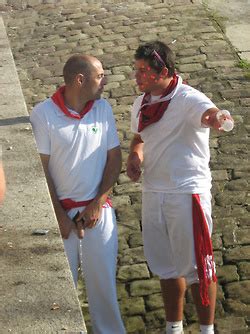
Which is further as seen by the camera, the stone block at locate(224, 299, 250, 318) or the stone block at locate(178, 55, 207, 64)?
the stone block at locate(178, 55, 207, 64)

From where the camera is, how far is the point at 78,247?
5.77 metres

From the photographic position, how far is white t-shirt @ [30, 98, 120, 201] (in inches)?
225

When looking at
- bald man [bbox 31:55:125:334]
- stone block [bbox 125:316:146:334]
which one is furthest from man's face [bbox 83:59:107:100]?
stone block [bbox 125:316:146:334]

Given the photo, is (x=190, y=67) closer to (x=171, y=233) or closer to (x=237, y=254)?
(x=237, y=254)

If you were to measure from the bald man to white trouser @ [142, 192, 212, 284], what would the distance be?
0.25 m

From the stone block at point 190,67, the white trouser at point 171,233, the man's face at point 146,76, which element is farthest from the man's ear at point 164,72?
the stone block at point 190,67

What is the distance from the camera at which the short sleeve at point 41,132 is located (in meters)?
5.79

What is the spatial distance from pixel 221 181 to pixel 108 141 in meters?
2.80

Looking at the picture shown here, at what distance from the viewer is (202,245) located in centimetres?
570

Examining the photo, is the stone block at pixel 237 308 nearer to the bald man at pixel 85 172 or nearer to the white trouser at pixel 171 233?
the white trouser at pixel 171 233

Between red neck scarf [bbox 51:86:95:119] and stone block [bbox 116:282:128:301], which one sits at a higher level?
red neck scarf [bbox 51:86:95:119]

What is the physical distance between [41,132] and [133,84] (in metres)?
4.96

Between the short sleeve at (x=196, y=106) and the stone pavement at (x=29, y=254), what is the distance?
98cm

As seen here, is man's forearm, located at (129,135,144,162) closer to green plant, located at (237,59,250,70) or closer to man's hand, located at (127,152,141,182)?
man's hand, located at (127,152,141,182)
